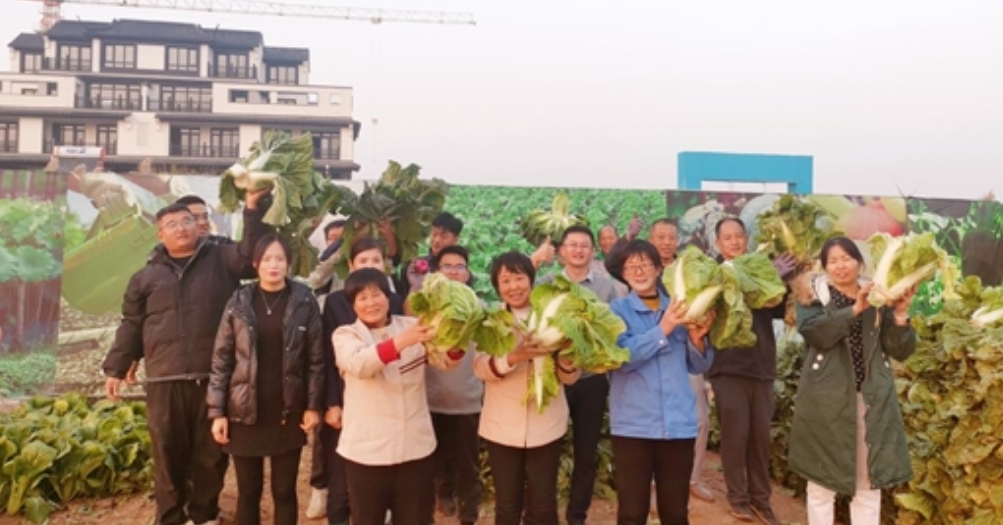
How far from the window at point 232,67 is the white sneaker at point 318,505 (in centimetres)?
5681

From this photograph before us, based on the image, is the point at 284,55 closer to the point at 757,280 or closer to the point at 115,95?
the point at 115,95

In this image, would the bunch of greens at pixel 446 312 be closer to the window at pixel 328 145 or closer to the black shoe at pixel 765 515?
the black shoe at pixel 765 515

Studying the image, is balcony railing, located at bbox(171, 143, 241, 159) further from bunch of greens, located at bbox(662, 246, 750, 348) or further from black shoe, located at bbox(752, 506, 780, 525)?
bunch of greens, located at bbox(662, 246, 750, 348)

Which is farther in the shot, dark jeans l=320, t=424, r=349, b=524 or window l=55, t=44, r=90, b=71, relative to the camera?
window l=55, t=44, r=90, b=71

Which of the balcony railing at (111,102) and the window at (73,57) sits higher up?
the window at (73,57)

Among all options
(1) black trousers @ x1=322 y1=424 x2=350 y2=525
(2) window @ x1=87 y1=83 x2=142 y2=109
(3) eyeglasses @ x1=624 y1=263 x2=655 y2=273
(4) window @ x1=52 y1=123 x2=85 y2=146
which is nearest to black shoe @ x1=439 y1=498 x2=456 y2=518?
(1) black trousers @ x1=322 y1=424 x2=350 y2=525

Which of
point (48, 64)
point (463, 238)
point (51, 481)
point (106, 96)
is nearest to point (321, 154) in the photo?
point (106, 96)

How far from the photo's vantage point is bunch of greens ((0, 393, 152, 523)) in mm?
5402

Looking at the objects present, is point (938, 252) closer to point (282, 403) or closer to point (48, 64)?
point (282, 403)

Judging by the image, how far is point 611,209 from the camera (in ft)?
34.2

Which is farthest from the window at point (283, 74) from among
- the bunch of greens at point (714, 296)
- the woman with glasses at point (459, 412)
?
the bunch of greens at point (714, 296)

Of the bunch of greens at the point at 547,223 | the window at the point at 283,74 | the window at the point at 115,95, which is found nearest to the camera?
the bunch of greens at the point at 547,223

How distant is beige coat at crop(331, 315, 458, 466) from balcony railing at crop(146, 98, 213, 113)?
53718mm

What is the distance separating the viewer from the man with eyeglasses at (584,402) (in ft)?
15.8
